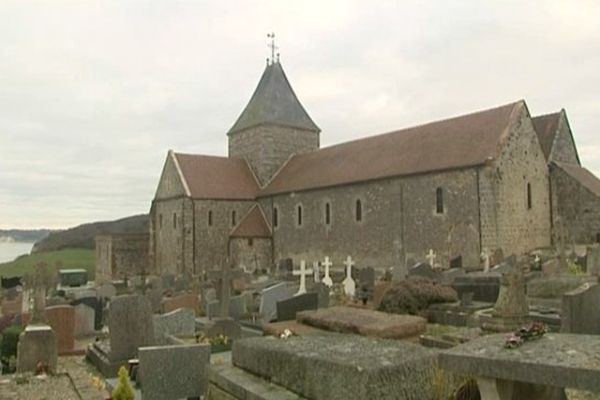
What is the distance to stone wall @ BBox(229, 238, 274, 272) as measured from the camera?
29797mm

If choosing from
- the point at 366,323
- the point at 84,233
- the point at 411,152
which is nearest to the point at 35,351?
the point at 366,323

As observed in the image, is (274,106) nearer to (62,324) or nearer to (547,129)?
(547,129)

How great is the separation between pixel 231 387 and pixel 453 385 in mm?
1919

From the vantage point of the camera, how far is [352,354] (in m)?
4.37

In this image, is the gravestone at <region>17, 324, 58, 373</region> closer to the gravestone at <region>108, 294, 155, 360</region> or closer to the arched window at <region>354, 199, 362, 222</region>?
the gravestone at <region>108, 294, 155, 360</region>

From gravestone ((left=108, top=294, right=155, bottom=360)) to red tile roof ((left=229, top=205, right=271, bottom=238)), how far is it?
21.6m

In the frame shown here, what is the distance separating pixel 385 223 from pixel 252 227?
30.2 ft

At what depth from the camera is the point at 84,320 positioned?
12539 millimetres

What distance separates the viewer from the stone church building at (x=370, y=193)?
20844 millimetres

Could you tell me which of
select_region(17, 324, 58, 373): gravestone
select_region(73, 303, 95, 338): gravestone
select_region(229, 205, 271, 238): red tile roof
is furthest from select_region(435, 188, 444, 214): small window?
select_region(17, 324, 58, 373): gravestone

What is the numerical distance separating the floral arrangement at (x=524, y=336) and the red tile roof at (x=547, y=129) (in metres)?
22.8

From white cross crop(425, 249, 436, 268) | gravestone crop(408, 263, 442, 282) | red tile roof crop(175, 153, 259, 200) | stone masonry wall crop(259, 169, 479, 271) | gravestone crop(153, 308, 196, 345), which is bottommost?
gravestone crop(153, 308, 196, 345)

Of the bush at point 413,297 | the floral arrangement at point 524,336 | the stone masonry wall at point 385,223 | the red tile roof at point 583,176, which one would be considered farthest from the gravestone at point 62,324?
the red tile roof at point 583,176

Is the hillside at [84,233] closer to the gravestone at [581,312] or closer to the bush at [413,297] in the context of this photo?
the bush at [413,297]
